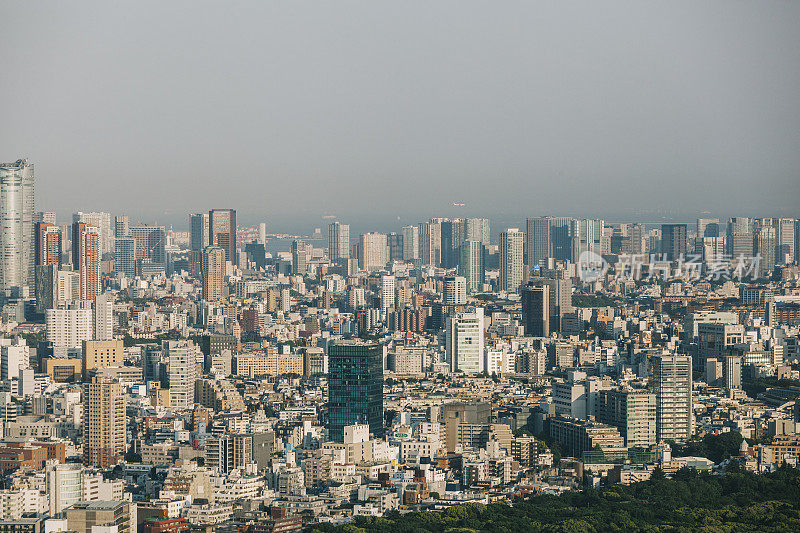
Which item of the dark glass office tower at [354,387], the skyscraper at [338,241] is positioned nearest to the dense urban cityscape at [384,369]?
the dark glass office tower at [354,387]

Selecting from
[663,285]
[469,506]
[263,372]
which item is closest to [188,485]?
[469,506]

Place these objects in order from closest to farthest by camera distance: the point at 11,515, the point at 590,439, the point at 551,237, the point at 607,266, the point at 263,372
→ 1. the point at 11,515
2. the point at 590,439
3. the point at 263,372
4. the point at 607,266
5. the point at 551,237

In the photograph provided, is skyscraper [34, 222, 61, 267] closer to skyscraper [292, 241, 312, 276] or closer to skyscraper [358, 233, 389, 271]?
skyscraper [292, 241, 312, 276]

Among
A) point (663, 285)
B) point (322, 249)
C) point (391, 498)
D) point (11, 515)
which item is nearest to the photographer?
point (11, 515)

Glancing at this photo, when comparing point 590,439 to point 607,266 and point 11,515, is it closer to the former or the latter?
point 11,515

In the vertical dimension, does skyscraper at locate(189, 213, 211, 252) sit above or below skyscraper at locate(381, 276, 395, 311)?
above

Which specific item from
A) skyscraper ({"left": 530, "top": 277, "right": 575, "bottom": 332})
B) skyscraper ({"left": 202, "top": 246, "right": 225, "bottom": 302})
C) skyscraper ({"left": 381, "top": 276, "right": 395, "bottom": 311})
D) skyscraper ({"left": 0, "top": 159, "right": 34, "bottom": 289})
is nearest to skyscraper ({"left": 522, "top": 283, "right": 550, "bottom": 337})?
skyscraper ({"left": 530, "top": 277, "right": 575, "bottom": 332})

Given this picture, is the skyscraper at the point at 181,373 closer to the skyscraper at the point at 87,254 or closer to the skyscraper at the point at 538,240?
the skyscraper at the point at 538,240
